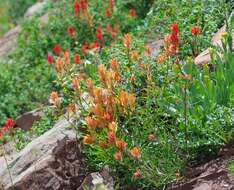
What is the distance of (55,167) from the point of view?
5.24 m

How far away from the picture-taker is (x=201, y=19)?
22.8 ft

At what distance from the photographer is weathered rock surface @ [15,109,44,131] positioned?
7.89m

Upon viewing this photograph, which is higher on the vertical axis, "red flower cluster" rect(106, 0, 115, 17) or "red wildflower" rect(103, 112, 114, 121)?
"red wildflower" rect(103, 112, 114, 121)

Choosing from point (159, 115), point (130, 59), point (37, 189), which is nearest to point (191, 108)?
point (159, 115)

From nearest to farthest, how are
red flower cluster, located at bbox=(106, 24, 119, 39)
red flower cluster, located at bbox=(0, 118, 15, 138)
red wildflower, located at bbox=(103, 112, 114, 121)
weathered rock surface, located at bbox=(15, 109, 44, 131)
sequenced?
A: 1. red wildflower, located at bbox=(103, 112, 114, 121)
2. red flower cluster, located at bbox=(0, 118, 15, 138)
3. weathered rock surface, located at bbox=(15, 109, 44, 131)
4. red flower cluster, located at bbox=(106, 24, 119, 39)

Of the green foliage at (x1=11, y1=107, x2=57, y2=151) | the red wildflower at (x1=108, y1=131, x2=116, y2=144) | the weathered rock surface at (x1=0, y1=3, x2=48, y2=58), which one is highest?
the red wildflower at (x1=108, y1=131, x2=116, y2=144)

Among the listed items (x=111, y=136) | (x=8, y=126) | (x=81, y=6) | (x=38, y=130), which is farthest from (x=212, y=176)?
(x=81, y=6)

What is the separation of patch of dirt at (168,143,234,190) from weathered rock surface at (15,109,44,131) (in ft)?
11.3

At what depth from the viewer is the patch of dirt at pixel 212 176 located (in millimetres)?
4445

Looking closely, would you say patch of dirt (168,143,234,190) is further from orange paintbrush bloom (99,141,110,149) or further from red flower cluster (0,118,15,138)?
red flower cluster (0,118,15,138)

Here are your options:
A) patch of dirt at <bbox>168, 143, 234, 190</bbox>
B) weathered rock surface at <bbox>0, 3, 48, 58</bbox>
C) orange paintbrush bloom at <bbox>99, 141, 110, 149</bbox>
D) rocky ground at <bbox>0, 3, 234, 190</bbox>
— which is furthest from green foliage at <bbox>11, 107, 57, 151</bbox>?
weathered rock surface at <bbox>0, 3, 48, 58</bbox>

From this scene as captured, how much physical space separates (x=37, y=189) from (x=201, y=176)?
4.57 feet

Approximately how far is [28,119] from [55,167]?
9.52 feet

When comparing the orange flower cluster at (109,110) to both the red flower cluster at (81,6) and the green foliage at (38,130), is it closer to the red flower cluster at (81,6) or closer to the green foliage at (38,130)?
the green foliage at (38,130)
